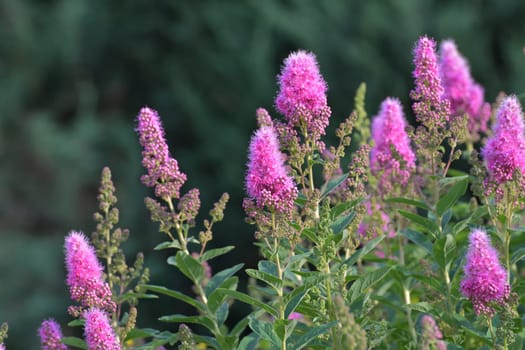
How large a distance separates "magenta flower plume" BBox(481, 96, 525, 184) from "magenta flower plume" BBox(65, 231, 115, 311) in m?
1.08

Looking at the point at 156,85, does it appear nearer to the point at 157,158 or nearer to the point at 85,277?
the point at 157,158

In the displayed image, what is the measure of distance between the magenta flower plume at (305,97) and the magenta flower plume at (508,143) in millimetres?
450

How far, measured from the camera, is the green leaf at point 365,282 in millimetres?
2393

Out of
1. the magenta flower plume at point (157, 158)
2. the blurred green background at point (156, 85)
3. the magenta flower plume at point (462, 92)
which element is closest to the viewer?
the magenta flower plume at point (157, 158)

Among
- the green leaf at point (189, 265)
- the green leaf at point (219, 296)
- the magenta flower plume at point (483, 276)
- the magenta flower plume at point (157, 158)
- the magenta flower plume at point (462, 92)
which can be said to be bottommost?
the magenta flower plume at point (483, 276)

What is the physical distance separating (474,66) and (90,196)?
17.6 feet

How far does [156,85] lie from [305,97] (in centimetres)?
988

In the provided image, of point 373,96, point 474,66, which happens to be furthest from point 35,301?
point 474,66

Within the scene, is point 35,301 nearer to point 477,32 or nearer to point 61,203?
point 61,203

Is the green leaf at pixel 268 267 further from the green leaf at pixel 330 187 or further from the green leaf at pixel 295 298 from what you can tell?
the green leaf at pixel 330 187

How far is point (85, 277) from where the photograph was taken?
7.82 feet

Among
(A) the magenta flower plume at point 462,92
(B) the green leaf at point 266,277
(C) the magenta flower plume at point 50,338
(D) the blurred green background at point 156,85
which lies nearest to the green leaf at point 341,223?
(B) the green leaf at point 266,277

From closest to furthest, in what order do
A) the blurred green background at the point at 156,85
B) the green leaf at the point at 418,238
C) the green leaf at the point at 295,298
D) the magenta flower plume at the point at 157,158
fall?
1. the green leaf at the point at 295,298
2. the magenta flower plume at the point at 157,158
3. the green leaf at the point at 418,238
4. the blurred green background at the point at 156,85

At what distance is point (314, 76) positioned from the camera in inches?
95.0
